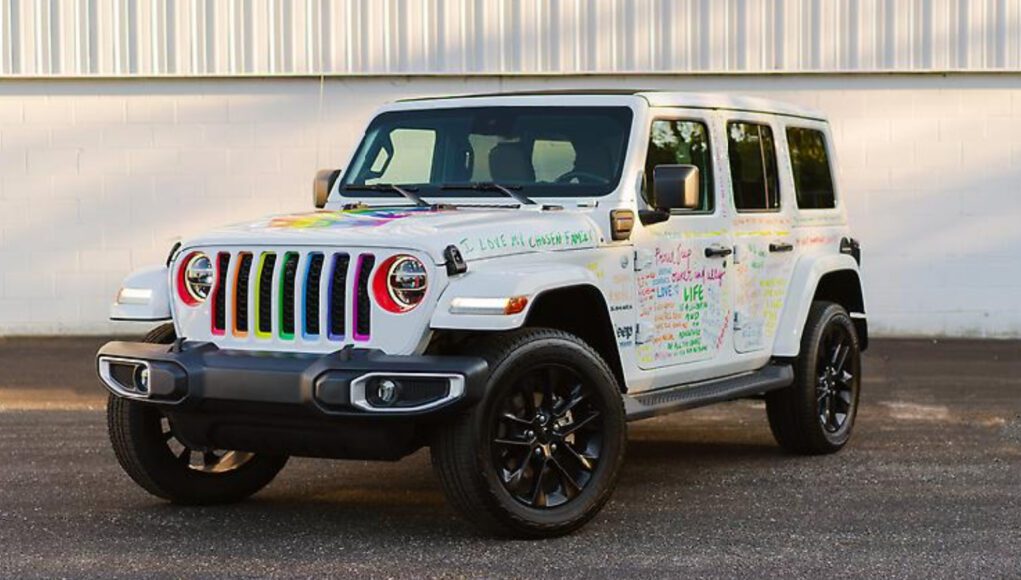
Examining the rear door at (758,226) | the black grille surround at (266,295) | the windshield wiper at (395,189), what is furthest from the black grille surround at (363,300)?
the rear door at (758,226)

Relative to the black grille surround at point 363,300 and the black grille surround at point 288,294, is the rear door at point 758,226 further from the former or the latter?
the black grille surround at point 288,294

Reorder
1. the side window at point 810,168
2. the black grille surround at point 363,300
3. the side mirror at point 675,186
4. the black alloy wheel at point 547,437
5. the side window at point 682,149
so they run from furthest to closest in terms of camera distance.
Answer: the side window at point 810,168 < the side window at point 682,149 < the side mirror at point 675,186 < the black alloy wheel at point 547,437 < the black grille surround at point 363,300

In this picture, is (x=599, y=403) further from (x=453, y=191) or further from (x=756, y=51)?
(x=756, y=51)

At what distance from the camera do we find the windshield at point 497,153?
7598mm

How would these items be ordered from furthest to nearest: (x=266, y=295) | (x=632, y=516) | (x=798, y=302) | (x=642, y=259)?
(x=798, y=302)
(x=642, y=259)
(x=632, y=516)
(x=266, y=295)

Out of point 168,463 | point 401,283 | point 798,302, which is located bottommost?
point 168,463

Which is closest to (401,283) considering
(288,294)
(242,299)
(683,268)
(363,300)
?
(363,300)

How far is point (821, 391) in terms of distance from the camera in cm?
901

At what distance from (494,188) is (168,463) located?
1.96 meters

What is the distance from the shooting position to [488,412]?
625cm

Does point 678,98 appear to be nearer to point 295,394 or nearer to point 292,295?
point 292,295

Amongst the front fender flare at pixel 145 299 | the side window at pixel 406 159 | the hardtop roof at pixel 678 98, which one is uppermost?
the hardtop roof at pixel 678 98

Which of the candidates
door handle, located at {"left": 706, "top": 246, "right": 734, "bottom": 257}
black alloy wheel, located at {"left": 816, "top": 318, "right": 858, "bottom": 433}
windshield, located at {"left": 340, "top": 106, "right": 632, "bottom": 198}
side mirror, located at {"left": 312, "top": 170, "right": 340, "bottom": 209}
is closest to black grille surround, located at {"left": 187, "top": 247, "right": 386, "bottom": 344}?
windshield, located at {"left": 340, "top": 106, "right": 632, "bottom": 198}

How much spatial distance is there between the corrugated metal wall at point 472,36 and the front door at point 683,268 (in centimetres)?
747
